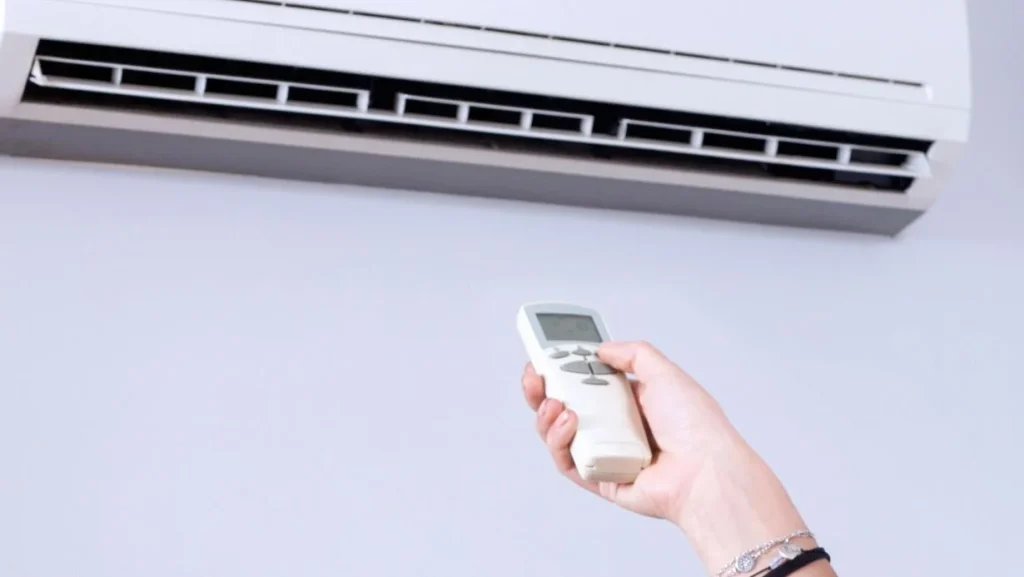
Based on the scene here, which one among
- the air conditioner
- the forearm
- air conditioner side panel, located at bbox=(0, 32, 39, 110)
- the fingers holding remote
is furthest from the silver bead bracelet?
air conditioner side panel, located at bbox=(0, 32, 39, 110)

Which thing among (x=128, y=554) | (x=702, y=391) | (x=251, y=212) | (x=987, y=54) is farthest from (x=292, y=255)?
(x=987, y=54)

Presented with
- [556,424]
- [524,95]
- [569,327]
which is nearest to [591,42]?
[524,95]

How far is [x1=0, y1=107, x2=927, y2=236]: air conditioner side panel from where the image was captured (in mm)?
1048

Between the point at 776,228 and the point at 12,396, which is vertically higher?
the point at 776,228

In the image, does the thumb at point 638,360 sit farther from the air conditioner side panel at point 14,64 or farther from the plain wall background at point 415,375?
the air conditioner side panel at point 14,64

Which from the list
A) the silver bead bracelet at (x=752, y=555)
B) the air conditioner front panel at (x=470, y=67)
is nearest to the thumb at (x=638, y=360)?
the silver bead bracelet at (x=752, y=555)

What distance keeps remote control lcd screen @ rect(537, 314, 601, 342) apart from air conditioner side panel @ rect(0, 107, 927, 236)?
0.97 feet

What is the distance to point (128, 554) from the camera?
87cm

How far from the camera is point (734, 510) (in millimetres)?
756

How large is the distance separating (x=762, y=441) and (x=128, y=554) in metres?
0.54

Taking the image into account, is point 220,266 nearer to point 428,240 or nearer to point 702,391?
point 428,240

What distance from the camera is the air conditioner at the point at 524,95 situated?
1001 millimetres

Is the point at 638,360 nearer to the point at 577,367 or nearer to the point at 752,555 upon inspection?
the point at 577,367

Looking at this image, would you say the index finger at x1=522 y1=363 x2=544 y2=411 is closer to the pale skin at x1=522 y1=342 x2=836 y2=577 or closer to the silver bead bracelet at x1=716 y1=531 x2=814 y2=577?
the pale skin at x1=522 y1=342 x2=836 y2=577
